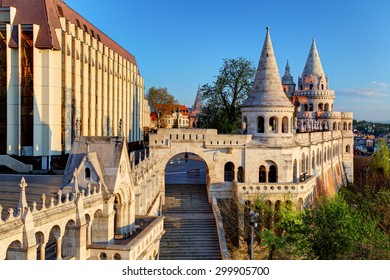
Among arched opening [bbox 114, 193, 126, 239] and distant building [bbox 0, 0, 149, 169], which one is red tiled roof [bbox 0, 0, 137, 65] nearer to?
distant building [bbox 0, 0, 149, 169]

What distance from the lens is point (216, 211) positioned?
24906 millimetres

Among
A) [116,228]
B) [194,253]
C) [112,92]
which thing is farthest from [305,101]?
[116,228]

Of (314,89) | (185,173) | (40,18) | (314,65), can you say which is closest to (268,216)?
(185,173)

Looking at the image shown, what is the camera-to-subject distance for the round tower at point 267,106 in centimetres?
2989

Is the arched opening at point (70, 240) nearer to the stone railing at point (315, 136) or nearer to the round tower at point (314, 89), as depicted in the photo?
the stone railing at point (315, 136)

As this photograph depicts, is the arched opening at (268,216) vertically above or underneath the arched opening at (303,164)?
underneath

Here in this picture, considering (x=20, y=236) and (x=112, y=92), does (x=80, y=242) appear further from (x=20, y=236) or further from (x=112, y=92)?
(x=112, y=92)

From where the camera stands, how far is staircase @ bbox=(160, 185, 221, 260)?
840 inches

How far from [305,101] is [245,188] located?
34.9 metres

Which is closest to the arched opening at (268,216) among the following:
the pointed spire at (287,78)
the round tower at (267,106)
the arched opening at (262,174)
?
the arched opening at (262,174)

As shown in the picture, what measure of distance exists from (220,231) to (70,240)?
1094 cm

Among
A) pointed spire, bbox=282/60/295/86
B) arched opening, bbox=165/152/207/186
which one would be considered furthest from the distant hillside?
arched opening, bbox=165/152/207/186

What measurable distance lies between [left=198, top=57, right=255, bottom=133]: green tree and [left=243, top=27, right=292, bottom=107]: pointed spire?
27.4ft

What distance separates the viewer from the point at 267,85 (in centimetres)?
3036
